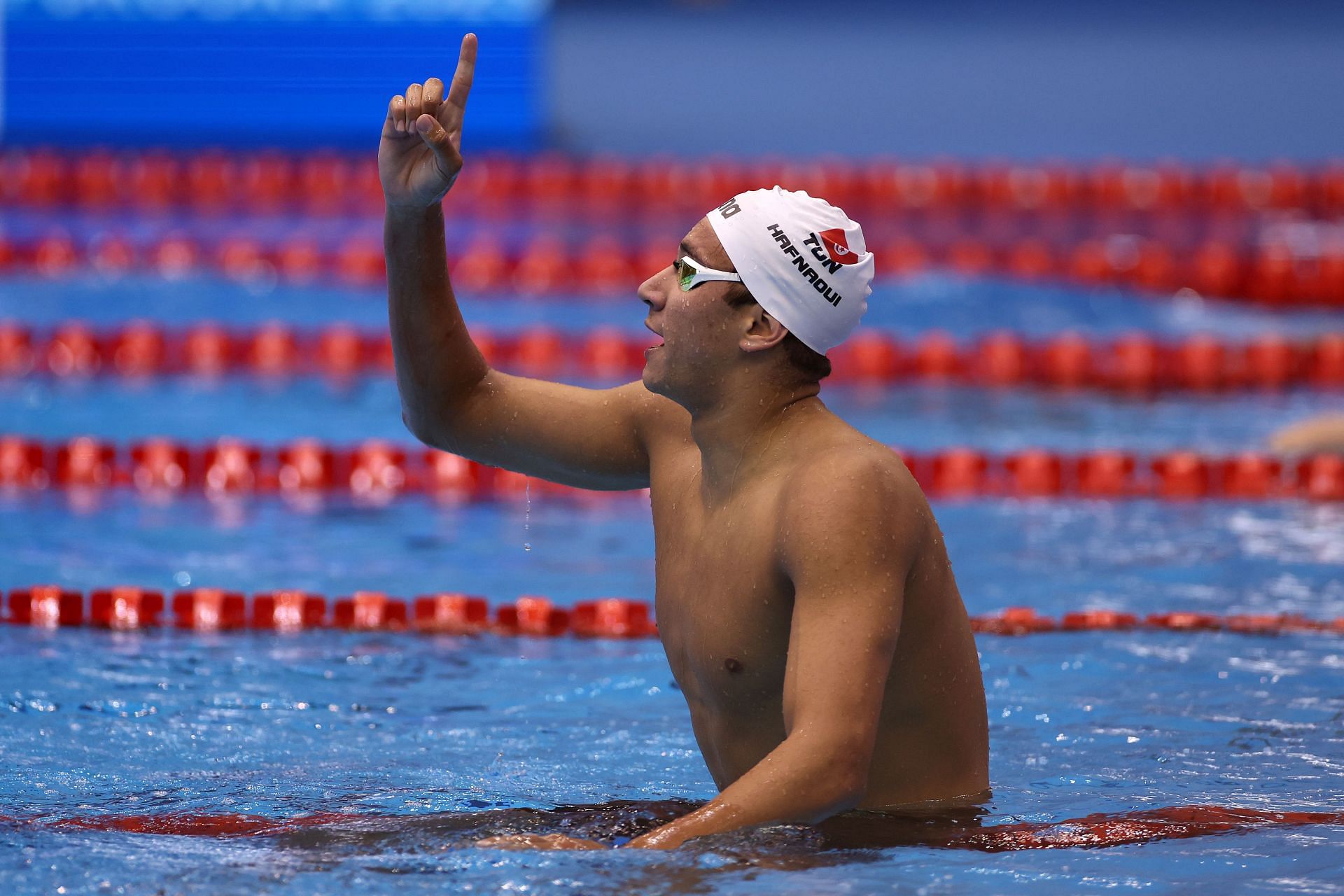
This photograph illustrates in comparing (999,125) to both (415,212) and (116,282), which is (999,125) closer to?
(116,282)

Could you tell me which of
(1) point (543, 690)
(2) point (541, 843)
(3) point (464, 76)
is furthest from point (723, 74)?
(2) point (541, 843)

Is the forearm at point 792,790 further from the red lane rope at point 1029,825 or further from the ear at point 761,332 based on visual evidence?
the ear at point 761,332

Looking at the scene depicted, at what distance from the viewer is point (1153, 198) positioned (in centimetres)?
976

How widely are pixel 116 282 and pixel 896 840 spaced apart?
692cm

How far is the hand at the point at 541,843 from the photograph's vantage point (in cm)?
224

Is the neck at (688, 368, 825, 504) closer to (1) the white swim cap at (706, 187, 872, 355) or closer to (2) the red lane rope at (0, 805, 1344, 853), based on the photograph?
(1) the white swim cap at (706, 187, 872, 355)

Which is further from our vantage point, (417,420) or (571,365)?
(571,365)

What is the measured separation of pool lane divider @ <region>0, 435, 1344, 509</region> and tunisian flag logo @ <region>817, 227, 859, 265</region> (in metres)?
3.56

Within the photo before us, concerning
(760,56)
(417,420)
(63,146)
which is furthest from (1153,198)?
(417,420)

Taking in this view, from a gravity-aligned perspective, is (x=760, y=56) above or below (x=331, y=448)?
above

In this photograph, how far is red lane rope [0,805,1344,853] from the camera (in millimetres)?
2467

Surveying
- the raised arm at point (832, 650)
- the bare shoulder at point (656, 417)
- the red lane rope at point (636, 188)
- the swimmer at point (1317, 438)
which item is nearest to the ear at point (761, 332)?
the raised arm at point (832, 650)

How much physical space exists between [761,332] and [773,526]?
0.26 m

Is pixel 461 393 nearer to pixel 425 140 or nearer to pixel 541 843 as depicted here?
pixel 425 140
